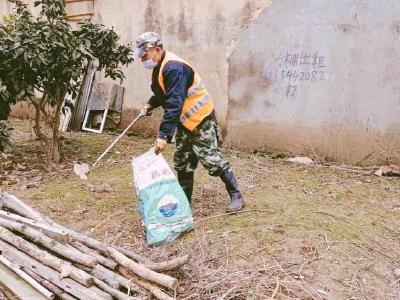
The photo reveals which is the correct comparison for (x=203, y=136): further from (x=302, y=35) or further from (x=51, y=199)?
(x=302, y=35)

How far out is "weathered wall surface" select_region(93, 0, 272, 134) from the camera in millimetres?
6906

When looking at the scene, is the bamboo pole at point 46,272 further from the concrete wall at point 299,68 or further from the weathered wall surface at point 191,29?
the weathered wall surface at point 191,29

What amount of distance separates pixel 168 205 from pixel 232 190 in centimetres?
81

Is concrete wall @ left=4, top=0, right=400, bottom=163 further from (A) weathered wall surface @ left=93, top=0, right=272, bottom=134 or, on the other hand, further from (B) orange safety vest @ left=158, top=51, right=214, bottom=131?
(B) orange safety vest @ left=158, top=51, right=214, bottom=131

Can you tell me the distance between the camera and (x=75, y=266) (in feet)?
10.4

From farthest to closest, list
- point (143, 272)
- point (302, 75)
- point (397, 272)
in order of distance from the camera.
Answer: point (302, 75) < point (397, 272) < point (143, 272)

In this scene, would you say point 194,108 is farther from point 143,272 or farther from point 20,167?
point 20,167

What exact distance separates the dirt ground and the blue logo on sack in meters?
0.27

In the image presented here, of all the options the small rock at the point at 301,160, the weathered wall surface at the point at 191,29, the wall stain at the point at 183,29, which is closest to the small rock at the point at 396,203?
the small rock at the point at 301,160

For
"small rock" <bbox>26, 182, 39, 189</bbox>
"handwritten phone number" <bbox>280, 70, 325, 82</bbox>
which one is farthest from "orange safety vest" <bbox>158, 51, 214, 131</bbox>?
"handwritten phone number" <bbox>280, 70, 325, 82</bbox>

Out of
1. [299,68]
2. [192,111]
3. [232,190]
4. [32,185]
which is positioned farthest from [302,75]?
[32,185]

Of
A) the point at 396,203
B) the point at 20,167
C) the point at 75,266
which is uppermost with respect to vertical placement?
the point at 20,167

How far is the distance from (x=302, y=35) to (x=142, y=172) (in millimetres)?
3470

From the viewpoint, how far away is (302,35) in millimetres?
6238
